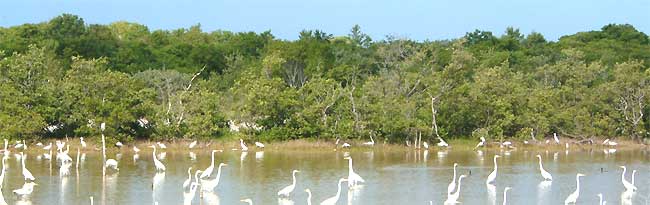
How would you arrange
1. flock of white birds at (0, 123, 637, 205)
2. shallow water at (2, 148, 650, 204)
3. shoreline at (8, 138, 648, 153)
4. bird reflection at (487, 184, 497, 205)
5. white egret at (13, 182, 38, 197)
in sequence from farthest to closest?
1. shoreline at (8, 138, 648, 153)
2. shallow water at (2, 148, 650, 204)
3. bird reflection at (487, 184, 497, 205)
4. white egret at (13, 182, 38, 197)
5. flock of white birds at (0, 123, 637, 205)

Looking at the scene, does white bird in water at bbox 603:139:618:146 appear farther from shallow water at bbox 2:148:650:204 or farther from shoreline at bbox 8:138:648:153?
shallow water at bbox 2:148:650:204

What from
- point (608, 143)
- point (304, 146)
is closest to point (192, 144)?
point (304, 146)

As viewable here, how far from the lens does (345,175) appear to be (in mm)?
34719

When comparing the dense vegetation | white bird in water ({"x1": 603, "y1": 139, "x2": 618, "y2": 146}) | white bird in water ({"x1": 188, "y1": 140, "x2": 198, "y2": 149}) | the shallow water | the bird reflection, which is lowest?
the bird reflection

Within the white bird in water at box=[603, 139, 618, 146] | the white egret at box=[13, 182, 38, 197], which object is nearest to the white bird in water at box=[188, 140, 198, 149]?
the white egret at box=[13, 182, 38, 197]

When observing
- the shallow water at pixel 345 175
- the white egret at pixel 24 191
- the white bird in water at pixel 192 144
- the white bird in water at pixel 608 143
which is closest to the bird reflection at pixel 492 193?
the shallow water at pixel 345 175

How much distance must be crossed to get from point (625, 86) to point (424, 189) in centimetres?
2203

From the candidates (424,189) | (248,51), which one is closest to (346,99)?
(424,189)

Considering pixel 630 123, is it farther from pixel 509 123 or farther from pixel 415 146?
pixel 415 146

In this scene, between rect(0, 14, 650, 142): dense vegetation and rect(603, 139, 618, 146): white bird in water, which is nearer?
rect(0, 14, 650, 142): dense vegetation

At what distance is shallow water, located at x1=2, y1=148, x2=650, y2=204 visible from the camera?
28.5 m

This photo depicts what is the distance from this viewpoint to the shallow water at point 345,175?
28547 mm

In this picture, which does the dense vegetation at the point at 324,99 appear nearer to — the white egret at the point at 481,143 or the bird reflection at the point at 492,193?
the white egret at the point at 481,143

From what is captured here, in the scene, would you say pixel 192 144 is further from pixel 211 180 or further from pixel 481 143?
pixel 211 180
